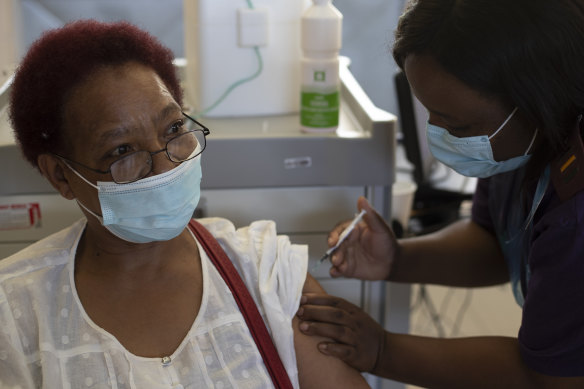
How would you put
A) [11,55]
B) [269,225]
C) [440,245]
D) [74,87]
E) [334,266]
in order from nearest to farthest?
1. [74,87]
2. [269,225]
3. [334,266]
4. [440,245]
5. [11,55]

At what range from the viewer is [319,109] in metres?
1.56

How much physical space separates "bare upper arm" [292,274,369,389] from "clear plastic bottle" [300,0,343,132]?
0.51 metres

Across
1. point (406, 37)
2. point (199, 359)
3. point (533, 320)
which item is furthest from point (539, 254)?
point (199, 359)

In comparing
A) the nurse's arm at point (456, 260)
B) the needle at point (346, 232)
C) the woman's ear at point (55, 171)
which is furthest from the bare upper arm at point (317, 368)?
the woman's ear at point (55, 171)

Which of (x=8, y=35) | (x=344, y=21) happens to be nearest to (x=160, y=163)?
(x=8, y=35)

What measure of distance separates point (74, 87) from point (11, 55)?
35.5 inches

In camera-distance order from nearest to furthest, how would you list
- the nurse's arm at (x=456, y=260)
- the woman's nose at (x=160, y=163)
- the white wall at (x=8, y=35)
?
the woman's nose at (x=160, y=163)
the nurse's arm at (x=456, y=260)
the white wall at (x=8, y=35)

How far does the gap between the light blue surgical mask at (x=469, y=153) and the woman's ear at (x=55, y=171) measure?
0.67 metres

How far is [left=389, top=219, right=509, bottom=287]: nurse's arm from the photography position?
1.58 metres

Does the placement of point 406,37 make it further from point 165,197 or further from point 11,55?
point 11,55

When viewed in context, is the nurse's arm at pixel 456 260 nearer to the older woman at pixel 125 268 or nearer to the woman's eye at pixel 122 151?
the older woman at pixel 125 268

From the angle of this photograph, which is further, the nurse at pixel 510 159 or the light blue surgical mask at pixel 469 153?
the light blue surgical mask at pixel 469 153

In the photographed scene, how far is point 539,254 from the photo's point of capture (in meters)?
1.15

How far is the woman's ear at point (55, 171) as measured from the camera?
119cm
